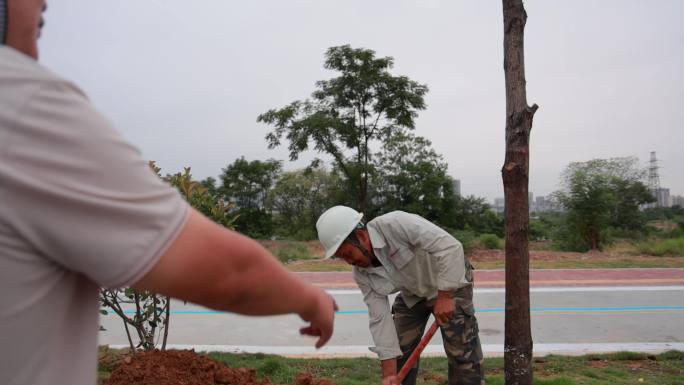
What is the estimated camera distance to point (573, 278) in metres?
11.5

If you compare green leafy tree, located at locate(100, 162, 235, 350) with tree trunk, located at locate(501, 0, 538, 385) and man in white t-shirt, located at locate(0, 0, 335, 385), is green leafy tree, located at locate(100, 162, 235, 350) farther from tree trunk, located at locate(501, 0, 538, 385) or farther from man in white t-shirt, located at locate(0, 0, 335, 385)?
man in white t-shirt, located at locate(0, 0, 335, 385)

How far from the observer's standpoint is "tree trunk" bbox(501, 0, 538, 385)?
11.6 ft

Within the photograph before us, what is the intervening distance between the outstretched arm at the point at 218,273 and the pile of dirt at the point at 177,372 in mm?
3055

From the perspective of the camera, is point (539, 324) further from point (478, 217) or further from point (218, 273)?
point (478, 217)

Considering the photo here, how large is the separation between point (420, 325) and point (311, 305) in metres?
3.11

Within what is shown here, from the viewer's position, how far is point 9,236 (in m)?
0.67

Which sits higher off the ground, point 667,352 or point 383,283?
point 383,283

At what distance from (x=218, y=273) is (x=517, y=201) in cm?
309

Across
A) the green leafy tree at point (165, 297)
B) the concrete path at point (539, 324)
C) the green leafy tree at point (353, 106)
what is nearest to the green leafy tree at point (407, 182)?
the green leafy tree at point (353, 106)

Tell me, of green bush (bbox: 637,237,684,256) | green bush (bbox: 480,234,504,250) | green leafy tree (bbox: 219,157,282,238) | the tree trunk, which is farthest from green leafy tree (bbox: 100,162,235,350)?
green leafy tree (bbox: 219,157,282,238)

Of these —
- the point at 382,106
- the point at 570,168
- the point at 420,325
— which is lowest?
the point at 420,325

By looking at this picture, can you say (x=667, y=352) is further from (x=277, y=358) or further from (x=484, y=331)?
(x=277, y=358)

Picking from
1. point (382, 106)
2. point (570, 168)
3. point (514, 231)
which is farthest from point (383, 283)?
point (570, 168)

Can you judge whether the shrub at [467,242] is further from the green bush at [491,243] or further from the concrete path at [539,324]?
the concrete path at [539,324]
